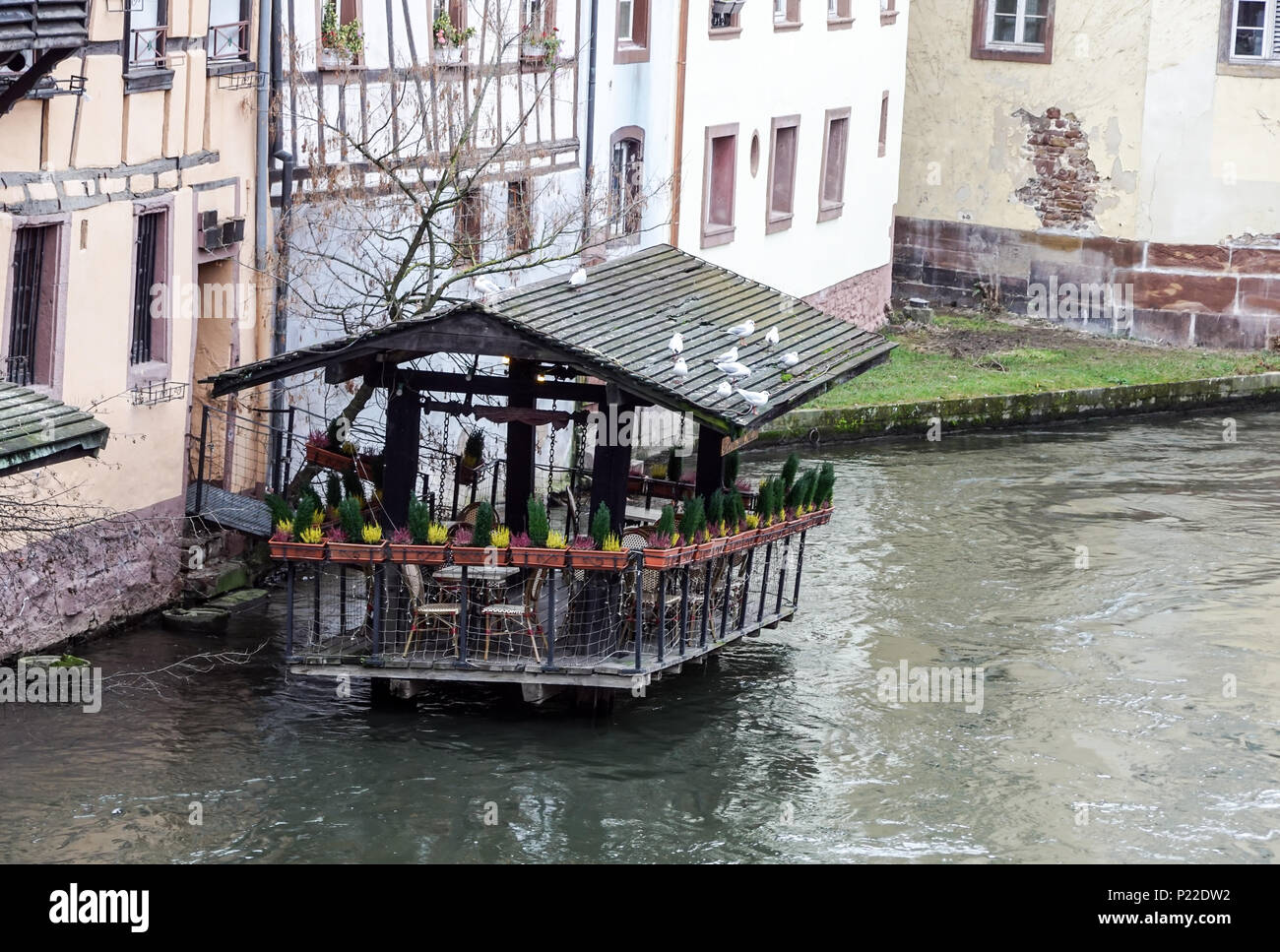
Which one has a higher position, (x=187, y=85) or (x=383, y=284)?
(x=187, y=85)

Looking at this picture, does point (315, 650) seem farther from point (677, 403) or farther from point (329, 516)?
point (677, 403)

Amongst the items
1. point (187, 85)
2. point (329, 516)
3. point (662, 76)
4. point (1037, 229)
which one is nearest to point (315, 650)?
point (329, 516)

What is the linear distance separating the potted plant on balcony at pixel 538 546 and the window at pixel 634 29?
10.8 metres

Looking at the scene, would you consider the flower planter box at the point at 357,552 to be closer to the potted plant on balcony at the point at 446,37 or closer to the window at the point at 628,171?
the potted plant on balcony at the point at 446,37

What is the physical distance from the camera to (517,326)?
13773 mm

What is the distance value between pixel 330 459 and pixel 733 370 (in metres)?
3.20

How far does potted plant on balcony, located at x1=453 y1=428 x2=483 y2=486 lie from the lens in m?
16.3

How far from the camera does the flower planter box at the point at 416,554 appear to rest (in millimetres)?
13672

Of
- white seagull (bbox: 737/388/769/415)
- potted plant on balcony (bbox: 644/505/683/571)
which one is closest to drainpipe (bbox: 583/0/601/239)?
white seagull (bbox: 737/388/769/415)

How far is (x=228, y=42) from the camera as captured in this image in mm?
17469

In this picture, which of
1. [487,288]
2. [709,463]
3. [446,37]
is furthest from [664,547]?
[446,37]

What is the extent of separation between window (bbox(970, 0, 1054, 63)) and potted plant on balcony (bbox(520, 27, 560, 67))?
14.2 meters

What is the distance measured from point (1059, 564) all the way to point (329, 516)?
857 cm
